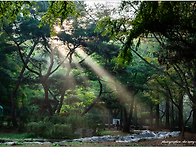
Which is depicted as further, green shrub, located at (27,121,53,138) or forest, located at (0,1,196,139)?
green shrub, located at (27,121,53,138)

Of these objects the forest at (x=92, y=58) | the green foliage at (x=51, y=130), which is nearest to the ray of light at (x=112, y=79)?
the forest at (x=92, y=58)

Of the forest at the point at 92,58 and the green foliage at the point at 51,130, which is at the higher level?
the forest at the point at 92,58

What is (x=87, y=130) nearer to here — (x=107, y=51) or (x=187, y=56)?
(x=107, y=51)

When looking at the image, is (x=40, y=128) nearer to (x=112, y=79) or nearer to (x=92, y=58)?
(x=112, y=79)

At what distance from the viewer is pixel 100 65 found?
18.8 m

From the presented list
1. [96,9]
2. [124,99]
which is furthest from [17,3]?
[124,99]

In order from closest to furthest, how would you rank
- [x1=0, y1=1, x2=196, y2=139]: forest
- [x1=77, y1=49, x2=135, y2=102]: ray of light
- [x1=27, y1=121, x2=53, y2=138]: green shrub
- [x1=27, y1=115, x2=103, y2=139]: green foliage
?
[x1=0, y1=1, x2=196, y2=139]: forest, [x1=27, y1=115, x2=103, y2=139]: green foliage, [x1=27, y1=121, x2=53, y2=138]: green shrub, [x1=77, y1=49, x2=135, y2=102]: ray of light

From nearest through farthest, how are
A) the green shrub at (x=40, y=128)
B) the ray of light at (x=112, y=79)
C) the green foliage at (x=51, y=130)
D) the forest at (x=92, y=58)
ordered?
the forest at (x=92, y=58), the green foliage at (x=51, y=130), the green shrub at (x=40, y=128), the ray of light at (x=112, y=79)

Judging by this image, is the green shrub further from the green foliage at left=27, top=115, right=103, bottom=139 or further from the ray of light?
the ray of light

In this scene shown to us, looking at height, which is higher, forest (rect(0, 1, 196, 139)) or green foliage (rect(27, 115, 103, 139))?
forest (rect(0, 1, 196, 139))

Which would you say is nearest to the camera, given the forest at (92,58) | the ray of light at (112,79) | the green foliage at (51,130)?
the forest at (92,58)

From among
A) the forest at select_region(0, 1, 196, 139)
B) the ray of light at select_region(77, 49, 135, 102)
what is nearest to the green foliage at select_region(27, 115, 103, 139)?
the forest at select_region(0, 1, 196, 139)

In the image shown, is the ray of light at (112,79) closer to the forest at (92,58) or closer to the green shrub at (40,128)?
the forest at (92,58)

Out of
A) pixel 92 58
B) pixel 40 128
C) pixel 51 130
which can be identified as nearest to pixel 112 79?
pixel 92 58
